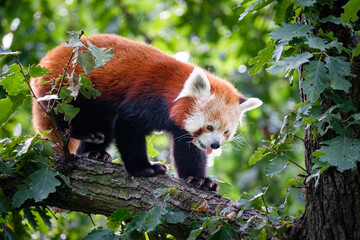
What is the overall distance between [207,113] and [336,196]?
6.27ft

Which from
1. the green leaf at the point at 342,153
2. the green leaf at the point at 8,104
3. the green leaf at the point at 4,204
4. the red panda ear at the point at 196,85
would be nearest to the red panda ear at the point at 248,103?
the red panda ear at the point at 196,85

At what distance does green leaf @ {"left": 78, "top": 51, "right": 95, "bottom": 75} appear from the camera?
8.73ft

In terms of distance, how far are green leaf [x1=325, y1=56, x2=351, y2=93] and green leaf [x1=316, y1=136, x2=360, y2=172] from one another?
0.27m

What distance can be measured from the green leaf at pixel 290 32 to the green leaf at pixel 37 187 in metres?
1.65

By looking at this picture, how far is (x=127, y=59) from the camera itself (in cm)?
427

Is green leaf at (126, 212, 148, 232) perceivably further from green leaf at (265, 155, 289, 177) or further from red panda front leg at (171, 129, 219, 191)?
red panda front leg at (171, 129, 219, 191)

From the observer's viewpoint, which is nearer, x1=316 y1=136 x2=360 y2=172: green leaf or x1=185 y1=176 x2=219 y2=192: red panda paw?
x1=316 y1=136 x2=360 y2=172: green leaf

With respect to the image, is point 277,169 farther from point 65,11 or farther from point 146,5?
point 65,11

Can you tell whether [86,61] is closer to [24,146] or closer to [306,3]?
[24,146]

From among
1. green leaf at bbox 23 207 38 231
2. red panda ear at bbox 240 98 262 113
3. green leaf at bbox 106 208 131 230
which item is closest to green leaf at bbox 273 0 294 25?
green leaf at bbox 106 208 131 230

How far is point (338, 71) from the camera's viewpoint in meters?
2.18

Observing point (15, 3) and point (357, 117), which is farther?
point (15, 3)

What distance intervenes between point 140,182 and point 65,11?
23.5ft

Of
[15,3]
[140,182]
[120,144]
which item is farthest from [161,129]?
[15,3]
